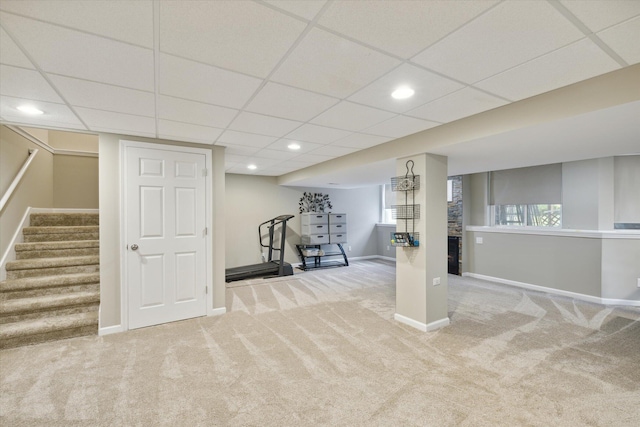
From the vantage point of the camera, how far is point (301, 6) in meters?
1.26

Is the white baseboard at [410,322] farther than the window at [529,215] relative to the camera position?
No

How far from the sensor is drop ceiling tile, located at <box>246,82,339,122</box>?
7.00ft

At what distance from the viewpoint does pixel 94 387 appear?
7.28 ft

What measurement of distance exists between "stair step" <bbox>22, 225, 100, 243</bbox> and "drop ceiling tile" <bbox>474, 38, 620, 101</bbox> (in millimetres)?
5406

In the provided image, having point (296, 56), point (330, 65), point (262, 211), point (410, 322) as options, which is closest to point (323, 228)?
point (262, 211)

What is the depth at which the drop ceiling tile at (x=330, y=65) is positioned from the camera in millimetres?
1539

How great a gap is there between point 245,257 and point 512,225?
5.63m

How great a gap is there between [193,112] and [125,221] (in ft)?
5.52

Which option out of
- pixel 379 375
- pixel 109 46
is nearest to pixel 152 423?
pixel 379 375

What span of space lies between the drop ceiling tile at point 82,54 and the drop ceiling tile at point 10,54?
45 millimetres

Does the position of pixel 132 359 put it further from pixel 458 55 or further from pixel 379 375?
pixel 458 55

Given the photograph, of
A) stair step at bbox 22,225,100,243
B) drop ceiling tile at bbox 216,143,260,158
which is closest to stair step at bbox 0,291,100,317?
stair step at bbox 22,225,100,243

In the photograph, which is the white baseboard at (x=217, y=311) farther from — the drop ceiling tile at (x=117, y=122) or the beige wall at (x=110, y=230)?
the drop ceiling tile at (x=117, y=122)

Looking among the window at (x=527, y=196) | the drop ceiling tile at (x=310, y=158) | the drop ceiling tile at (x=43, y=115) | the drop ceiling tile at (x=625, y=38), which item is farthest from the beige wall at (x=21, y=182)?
the window at (x=527, y=196)
